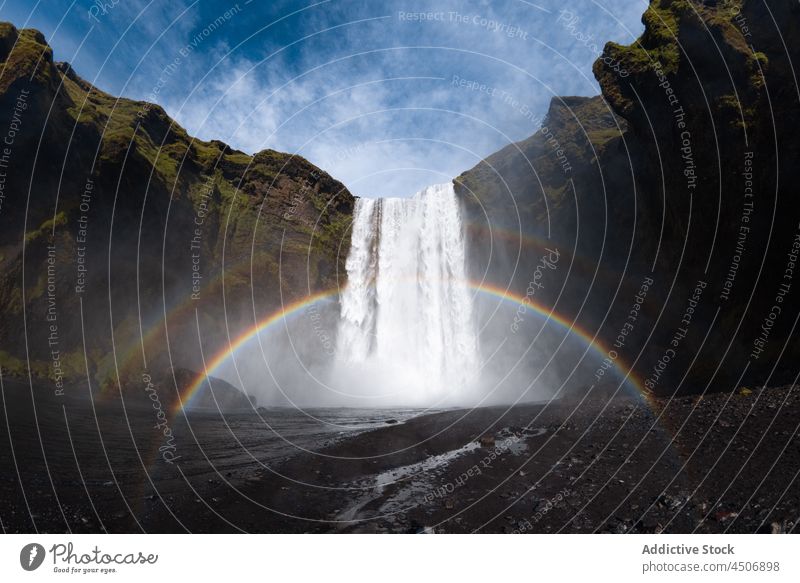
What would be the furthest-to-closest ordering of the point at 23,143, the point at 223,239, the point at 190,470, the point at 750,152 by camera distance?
1. the point at 223,239
2. the point at 23,143
3. the point at 750,152
4. the point at 190,470

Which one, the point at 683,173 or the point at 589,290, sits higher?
the point at 683,173

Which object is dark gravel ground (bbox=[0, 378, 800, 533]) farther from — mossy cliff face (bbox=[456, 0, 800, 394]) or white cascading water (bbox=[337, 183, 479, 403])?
white cascading water (bbox=[337, 183, 479, 403])

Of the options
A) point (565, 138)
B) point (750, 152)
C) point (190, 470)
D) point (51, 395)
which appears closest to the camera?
point (190, 470)

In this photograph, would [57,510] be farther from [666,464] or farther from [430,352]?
[430,352]

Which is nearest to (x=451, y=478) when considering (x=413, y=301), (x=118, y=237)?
(x=413, y=301)

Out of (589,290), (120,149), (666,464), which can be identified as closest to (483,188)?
(589,290)

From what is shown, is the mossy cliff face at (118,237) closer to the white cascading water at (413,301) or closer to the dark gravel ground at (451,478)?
the white cascading water at (413,301)
